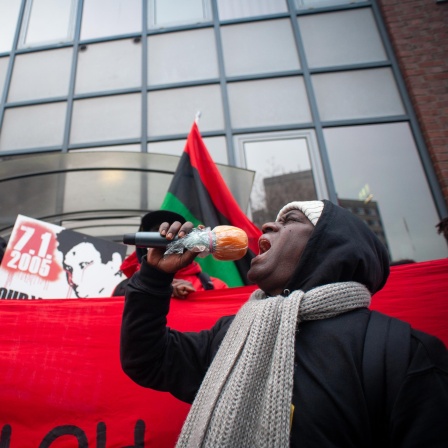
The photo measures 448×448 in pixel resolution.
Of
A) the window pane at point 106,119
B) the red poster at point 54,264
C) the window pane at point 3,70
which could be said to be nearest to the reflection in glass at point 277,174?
the window pane at point 106,119

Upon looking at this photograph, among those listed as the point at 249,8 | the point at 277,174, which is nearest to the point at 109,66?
the point at 249,8

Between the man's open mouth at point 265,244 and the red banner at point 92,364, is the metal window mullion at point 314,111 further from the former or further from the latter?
the man's open mouth at point 265,244

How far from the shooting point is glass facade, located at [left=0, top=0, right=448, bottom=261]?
186 inches

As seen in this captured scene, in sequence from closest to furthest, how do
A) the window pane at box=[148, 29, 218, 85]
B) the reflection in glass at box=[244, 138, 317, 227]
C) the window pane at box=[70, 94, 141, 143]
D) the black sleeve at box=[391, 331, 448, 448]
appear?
1. the black sleeve at box=[391, 331, 448, 448]
2. the reflection in glass at box=[244, 138, 317, 227]
3. the window pane at box=[70, 94, 141, 143]
4. the window pane at box=[148, 29, 218, 85]

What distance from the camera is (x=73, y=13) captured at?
262 inches

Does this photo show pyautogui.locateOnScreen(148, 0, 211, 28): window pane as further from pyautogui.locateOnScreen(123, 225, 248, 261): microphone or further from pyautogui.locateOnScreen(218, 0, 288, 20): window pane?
pyautogui.locateOnScreen(123, 225, 248, 261): microphone

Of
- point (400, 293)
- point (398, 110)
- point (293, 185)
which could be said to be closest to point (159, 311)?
point (400, 293)

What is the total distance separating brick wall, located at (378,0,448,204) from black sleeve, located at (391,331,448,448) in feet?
13.4

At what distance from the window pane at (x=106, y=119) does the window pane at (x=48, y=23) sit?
5.38 ft

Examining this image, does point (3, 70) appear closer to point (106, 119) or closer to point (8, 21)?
point (8, 21)

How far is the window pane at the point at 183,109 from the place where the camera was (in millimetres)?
5332

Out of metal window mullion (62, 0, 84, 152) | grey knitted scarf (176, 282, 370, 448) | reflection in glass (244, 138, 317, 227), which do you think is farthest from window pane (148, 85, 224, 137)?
grey knitted scarf (176, 282, 370, 448)

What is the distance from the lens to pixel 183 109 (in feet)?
18.0

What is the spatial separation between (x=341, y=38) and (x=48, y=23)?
16.9ft
